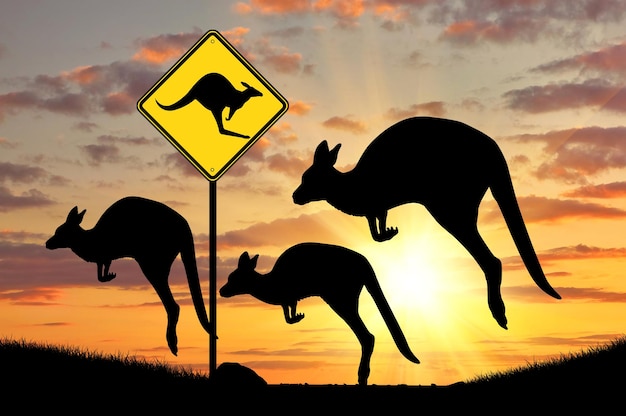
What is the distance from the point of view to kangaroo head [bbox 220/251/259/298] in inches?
427

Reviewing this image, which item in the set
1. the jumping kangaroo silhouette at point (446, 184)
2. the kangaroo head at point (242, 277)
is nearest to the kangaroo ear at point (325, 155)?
the jumping kangaroo silhouette at point (446, 184)

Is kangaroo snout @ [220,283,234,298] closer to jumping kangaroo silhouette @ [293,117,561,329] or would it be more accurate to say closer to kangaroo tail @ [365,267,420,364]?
kangaroo tail @ [365,267,420,364]

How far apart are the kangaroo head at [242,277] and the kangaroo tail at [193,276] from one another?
0.39 meters

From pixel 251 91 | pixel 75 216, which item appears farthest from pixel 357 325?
pixel 75 216

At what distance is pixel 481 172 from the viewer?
30.3ft

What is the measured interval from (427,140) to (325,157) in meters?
1.09

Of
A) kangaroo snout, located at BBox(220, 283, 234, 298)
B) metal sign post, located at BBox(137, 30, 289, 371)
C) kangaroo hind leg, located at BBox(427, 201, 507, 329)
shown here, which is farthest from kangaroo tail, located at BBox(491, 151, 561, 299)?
kangaroo snout, located at BBox(220, 283, 234, 298)

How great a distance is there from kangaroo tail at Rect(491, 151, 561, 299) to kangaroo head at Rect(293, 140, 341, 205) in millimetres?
1667

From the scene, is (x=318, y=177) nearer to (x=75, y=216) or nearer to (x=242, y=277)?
(x=242, y=277)

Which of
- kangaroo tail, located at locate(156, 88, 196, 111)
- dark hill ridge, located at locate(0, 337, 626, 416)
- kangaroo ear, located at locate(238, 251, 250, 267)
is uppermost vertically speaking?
kangaroo tail, located at locate(156, 88, 196, 111)

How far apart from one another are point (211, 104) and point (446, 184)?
2.74 m

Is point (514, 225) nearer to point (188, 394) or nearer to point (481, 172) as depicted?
point (481, 172)

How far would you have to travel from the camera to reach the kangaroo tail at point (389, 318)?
968cm

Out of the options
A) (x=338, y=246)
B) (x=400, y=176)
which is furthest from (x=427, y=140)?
(x=338, y=246)
